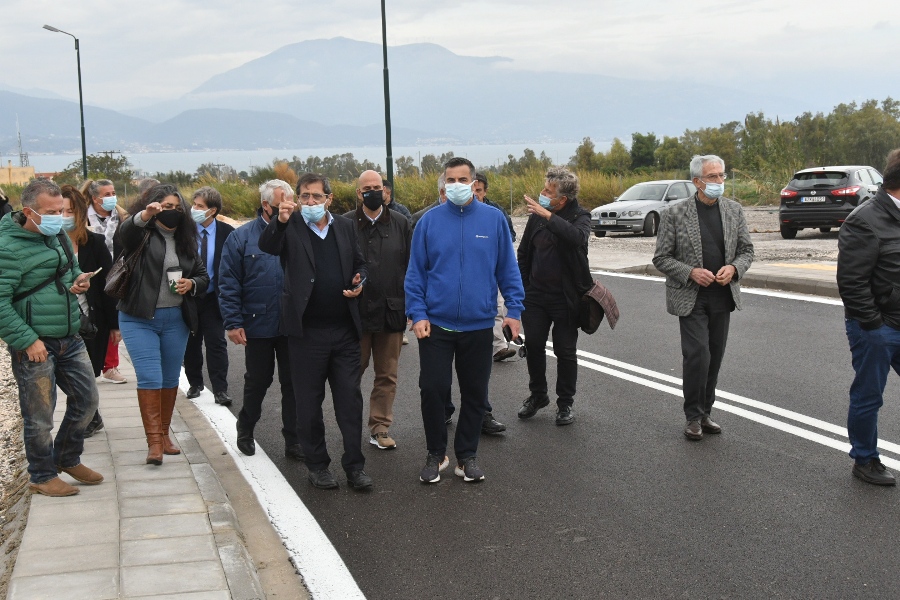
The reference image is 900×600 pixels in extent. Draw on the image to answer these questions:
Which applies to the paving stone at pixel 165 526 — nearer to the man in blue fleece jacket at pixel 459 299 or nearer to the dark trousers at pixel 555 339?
the man in blue fleece jacket at pixel 459 299

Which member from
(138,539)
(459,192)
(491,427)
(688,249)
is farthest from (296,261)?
(688,249)

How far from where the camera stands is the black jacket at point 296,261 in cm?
604

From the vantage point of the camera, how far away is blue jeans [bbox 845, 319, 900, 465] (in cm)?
578

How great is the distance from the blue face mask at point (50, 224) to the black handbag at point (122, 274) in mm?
803

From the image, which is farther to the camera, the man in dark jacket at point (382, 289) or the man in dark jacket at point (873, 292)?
the man in dark jacket at point (382, 289)

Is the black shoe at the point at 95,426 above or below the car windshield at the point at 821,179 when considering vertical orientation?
below

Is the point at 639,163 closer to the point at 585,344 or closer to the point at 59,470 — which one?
the point at 585,344

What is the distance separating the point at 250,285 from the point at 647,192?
71.4 feet

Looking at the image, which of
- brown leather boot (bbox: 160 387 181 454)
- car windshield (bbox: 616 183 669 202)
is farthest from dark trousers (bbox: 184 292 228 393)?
car windshield (bbox: 616 183 669 202)

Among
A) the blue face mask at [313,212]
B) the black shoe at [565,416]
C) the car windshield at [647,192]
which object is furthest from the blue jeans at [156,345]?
the car windshield at [647,192]

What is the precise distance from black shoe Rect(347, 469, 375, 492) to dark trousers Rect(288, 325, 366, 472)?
0.13 feet

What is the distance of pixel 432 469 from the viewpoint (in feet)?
20.4

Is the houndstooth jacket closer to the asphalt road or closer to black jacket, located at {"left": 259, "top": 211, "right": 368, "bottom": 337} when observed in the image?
the asphalt road

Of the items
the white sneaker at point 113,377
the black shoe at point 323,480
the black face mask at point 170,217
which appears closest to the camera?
the black shoe at point 323,480
